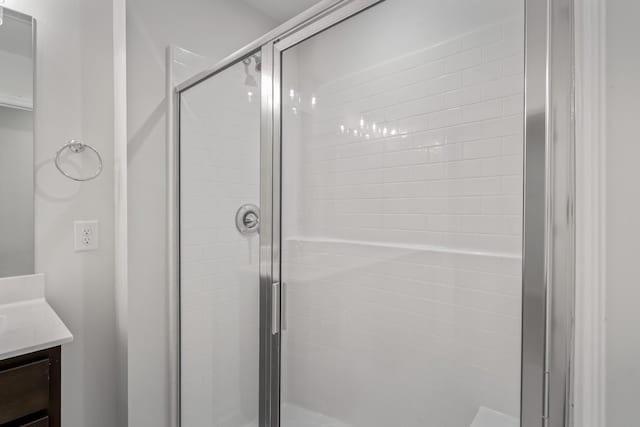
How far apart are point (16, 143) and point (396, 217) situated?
1.42m

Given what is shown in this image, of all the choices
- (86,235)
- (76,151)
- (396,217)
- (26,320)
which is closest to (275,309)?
(396,217)

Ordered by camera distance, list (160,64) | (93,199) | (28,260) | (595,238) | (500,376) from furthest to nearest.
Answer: (160,64) → (93,199) → (28,260) → (500,376) → (595,238)

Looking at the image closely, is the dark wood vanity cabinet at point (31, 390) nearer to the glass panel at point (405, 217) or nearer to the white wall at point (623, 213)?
the glass panel at point (405, 217)

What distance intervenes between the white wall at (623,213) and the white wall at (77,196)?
65.7 inches

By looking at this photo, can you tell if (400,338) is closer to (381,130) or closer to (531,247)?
(531,247)

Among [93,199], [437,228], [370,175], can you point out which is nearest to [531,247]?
[437,228]

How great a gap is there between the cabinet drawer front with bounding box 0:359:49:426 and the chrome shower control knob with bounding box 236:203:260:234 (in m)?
0.68

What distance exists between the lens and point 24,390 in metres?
0.90

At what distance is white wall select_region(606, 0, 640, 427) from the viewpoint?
533 millimetres

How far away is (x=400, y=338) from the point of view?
0.92m

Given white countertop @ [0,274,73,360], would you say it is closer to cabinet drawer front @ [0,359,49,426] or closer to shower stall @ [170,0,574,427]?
cabinet drawer front @ [0,359,49,426]

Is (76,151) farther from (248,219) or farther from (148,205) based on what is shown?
(248,219)

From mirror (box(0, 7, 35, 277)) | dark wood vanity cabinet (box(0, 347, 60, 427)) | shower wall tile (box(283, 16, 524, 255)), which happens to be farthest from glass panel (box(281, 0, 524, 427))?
mirror (box(0, 7, 35, 277))

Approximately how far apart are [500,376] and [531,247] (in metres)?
0.32
